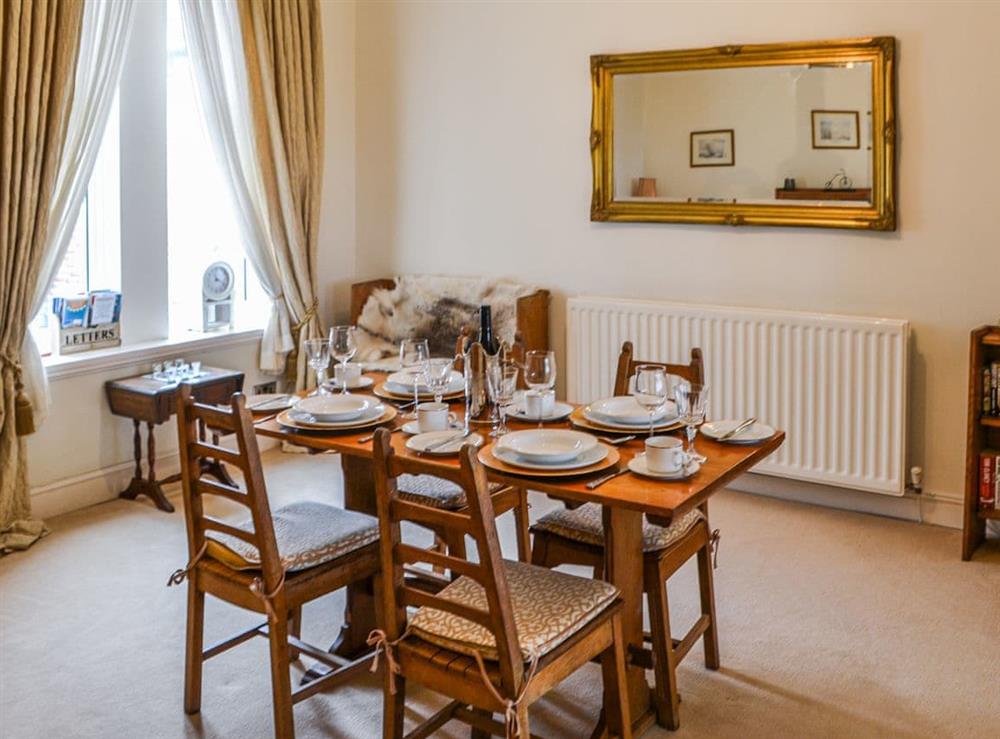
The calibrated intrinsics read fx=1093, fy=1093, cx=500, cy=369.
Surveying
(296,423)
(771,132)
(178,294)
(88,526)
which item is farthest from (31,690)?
(771,132)

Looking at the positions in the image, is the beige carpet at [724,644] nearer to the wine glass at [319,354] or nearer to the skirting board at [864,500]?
the skirting board at [864,500]

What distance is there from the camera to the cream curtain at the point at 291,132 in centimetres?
491

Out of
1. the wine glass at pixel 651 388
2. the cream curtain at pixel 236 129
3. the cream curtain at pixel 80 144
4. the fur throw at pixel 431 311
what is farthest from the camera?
the fur throw at pixel 431 311

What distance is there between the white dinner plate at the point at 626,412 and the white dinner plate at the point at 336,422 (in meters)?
0.57

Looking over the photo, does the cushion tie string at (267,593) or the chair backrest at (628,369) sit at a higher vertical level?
the chair backrest at (628,369)

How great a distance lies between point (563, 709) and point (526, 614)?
68 centimetres

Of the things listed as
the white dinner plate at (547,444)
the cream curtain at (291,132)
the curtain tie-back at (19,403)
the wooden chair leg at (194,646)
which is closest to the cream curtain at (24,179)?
the curtain tie-back at (19,403)

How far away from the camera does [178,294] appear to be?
4988 millimetres

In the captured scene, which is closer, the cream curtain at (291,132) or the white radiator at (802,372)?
the white radiator at (802,372)

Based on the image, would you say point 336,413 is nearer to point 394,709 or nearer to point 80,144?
point 394,709

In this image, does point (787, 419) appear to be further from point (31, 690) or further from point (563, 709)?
point (31, 690)

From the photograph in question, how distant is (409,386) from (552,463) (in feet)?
2.63

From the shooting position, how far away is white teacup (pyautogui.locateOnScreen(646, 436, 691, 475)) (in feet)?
7.92

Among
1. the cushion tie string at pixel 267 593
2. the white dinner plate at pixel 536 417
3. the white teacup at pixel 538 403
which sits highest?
the white teacup at pixel 538 403
